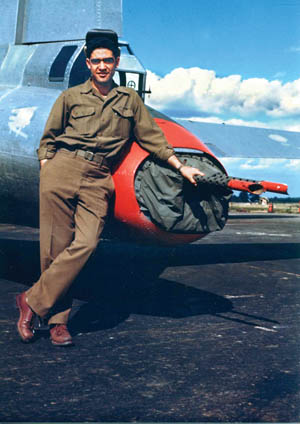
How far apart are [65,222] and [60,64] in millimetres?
3094

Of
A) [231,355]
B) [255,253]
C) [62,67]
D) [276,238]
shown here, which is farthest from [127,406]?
[276,238]

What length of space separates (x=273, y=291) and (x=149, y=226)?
10.0ft

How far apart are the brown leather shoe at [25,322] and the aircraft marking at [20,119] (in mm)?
2164

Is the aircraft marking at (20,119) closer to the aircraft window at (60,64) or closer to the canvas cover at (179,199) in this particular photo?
the aircraft window at (60,64)

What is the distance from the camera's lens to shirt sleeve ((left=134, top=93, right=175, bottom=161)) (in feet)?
15.4

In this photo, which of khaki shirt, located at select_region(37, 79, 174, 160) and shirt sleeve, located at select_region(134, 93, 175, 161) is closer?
khaki shirt, located at select_region(37, 79, 174, 160)

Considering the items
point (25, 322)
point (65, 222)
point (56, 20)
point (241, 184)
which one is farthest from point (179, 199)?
point (56, 20)

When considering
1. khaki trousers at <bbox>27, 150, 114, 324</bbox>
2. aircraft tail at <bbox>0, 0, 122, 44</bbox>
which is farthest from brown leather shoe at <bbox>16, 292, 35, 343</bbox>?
aircraft tail at <bbox>0, 0, 122, 44</bbox>

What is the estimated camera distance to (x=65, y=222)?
15.1 feet

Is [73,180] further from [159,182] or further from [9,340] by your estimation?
[9,340]

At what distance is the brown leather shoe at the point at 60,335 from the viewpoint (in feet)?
14.1

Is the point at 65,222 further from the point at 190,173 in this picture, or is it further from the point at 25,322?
the point at 190,173

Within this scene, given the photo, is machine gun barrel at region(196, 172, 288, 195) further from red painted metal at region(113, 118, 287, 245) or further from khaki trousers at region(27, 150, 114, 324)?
khaki trousers at region(27, 150, 114, 324)

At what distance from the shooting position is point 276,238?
1512 cm
